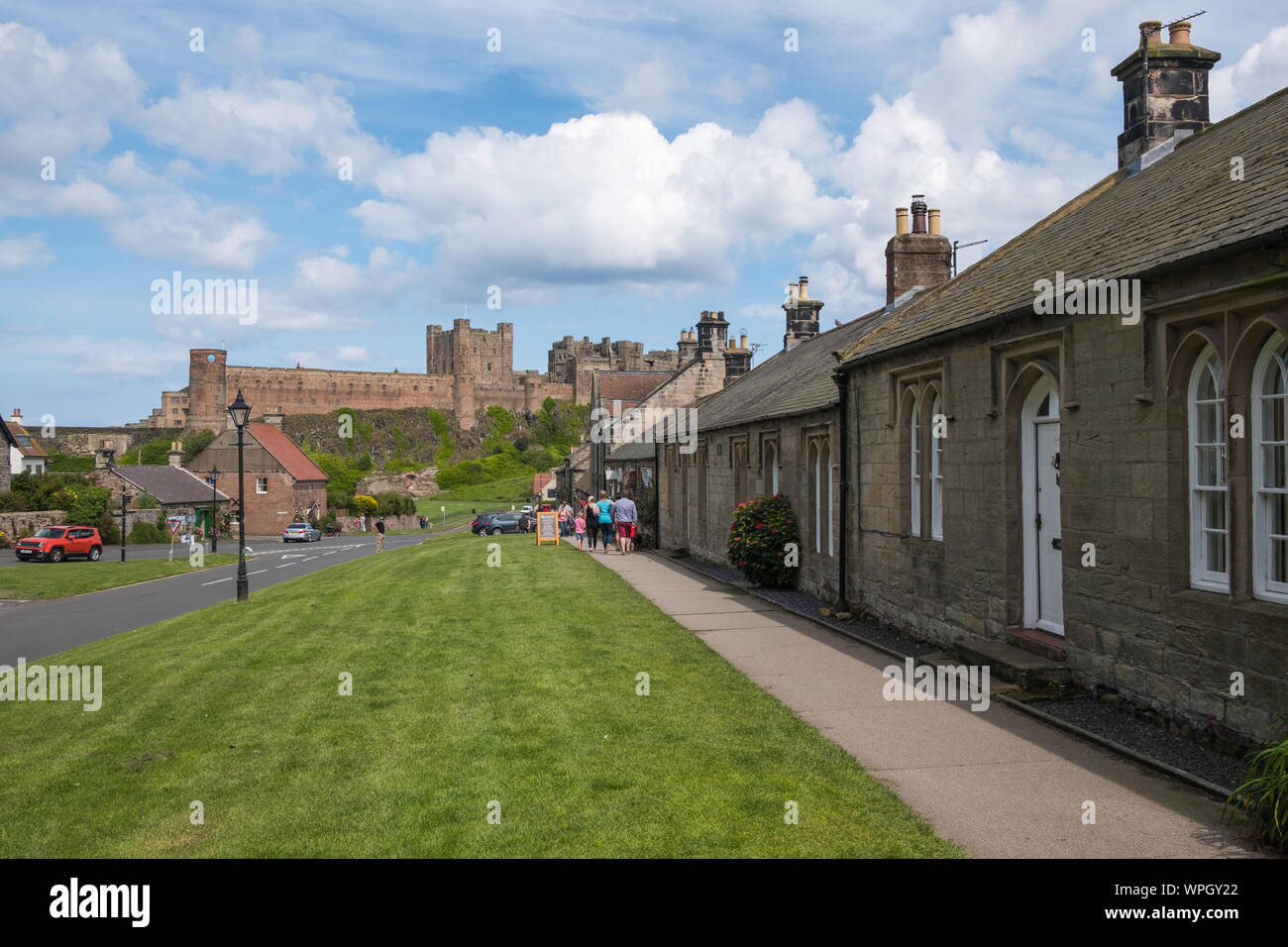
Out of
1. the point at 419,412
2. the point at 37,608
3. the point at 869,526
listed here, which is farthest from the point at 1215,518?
the point at 419,412

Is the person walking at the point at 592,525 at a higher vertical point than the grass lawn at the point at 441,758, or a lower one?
higher

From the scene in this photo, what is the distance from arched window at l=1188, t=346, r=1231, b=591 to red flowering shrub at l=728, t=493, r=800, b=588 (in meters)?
10.5

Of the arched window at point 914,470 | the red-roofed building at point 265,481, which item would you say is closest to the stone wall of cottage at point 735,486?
the arched window at point 914,470

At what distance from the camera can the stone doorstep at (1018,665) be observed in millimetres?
8523

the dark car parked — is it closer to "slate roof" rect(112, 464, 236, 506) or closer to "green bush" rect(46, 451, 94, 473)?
"slate roof" rect(112, 464, 236, 506)

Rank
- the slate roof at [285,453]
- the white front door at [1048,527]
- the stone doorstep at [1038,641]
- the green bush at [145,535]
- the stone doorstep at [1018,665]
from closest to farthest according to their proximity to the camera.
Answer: the stone doorstep at [1018,665]
the stone doorstep at [1038,641]
the white front door at [1048,527]
the green bush at [145,535]
the slate roof at [285,453]

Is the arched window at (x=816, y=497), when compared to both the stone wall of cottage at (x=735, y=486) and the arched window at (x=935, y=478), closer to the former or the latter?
the stone wall of cottage at (x=735, y=486)

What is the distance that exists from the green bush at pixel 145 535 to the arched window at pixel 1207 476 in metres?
58.4

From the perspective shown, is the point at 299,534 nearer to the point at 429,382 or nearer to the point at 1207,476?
the point at 1207,476

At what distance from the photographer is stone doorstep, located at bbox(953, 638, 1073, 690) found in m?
8.52

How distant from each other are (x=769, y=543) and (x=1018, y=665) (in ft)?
30.0

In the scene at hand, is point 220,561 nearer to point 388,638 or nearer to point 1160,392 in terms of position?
point 388,638

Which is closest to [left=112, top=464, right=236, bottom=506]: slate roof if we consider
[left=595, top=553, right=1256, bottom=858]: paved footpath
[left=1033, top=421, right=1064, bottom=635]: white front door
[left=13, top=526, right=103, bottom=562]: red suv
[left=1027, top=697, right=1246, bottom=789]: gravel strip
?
[left=13, top=526, right=103, bottom=562]: red suv

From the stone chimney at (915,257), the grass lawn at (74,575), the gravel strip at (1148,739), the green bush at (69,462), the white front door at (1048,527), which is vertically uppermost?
the stone chimney at (915,257)
